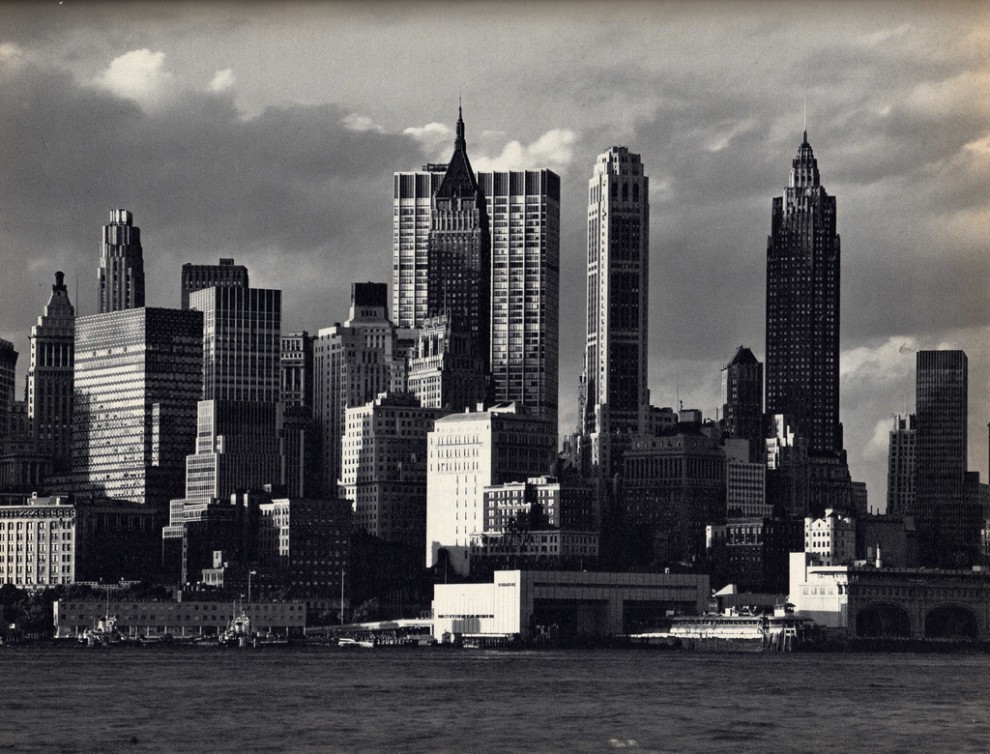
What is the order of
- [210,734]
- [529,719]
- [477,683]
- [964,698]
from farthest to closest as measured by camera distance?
1. [477,683]
2. [964,698]
3. [529,719]
4. [210,734]

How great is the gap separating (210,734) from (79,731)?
681cm

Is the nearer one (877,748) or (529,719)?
(877,748)

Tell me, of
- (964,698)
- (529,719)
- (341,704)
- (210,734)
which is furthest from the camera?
(964,698)

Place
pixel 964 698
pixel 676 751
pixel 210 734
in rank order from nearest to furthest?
pixel 676 751, pixel 210 734, pixel 964 698

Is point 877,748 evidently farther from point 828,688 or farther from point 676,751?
point 828,688

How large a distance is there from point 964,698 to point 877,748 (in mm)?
44205

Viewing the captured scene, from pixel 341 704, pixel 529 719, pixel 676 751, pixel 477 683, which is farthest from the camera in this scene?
pixel 477 683

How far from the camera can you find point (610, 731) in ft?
502

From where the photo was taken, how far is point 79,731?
151000 mm

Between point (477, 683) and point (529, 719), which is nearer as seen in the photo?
point (529, 719)

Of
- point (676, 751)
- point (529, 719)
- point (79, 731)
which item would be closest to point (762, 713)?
point (529, 719)

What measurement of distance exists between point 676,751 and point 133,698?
4893cm

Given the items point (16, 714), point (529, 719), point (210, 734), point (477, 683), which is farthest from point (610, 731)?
point (477, 683)

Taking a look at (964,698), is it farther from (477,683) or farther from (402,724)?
(402,724)
